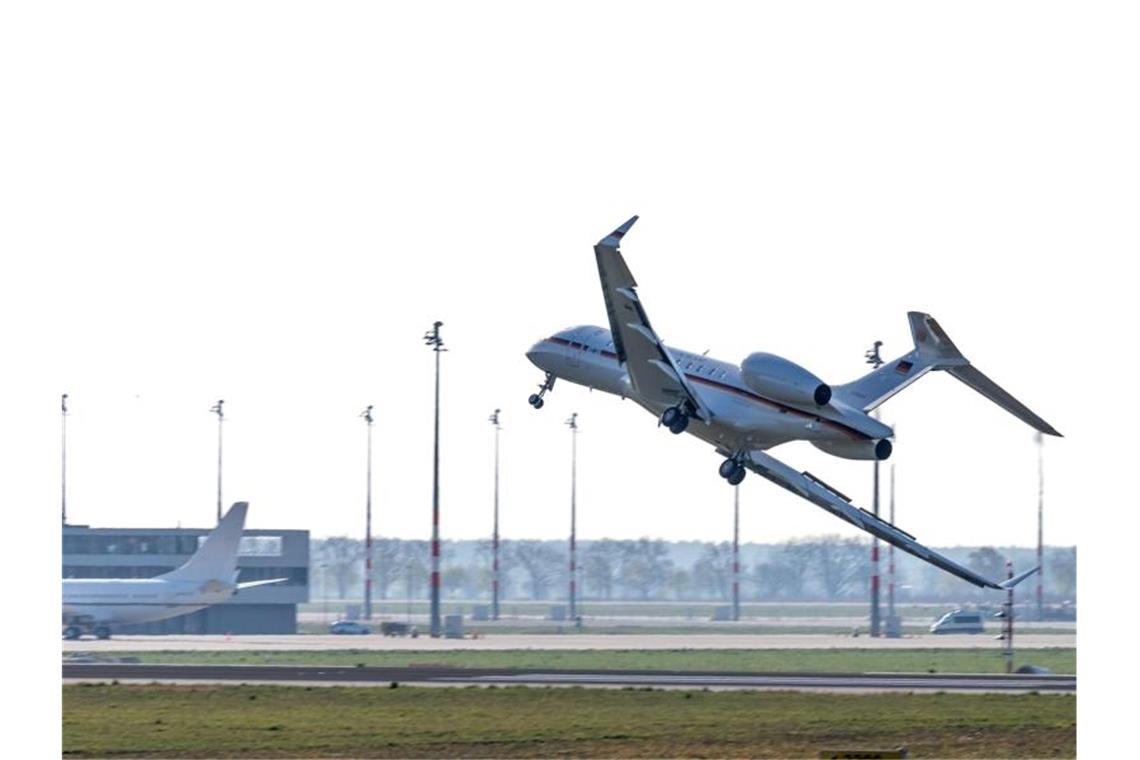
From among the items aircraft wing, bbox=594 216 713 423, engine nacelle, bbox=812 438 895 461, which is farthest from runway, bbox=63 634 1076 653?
engine nacelle, bbox=812 438 895 461

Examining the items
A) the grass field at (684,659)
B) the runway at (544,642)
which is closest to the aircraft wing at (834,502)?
the grass field at (684,659)

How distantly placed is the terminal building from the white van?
54.3 m

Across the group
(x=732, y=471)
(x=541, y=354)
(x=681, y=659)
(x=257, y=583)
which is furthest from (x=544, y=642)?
(x=732, y=471)

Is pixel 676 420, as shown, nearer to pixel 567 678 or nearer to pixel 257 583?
pixel 567 678

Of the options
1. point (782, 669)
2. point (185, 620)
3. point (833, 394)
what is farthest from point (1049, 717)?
point (185, 620)

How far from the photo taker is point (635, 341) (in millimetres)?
76750

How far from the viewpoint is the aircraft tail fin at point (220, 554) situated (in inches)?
5723

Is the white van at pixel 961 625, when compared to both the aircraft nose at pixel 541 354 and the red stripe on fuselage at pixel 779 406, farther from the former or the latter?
the red stripe on fuselage at pixel 779 406

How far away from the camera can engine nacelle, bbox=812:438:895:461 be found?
7512 centimetres

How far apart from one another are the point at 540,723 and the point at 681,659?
155 feet

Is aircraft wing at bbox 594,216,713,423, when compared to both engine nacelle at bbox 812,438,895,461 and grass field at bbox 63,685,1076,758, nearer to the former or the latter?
engine nacelle at bbox 812,438,895,461

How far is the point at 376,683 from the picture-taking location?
84750 millimetres

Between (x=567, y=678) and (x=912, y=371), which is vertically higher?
(x=912, y=371)

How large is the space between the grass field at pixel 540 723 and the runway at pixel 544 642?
154 feet
